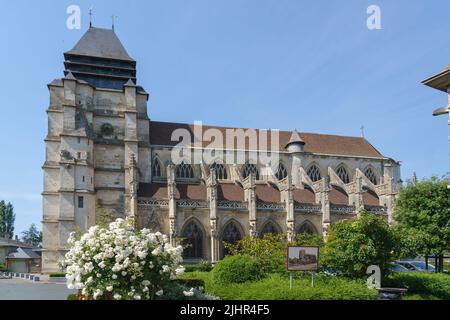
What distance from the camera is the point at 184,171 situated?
157ft

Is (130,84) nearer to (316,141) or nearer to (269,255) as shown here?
(316,141)

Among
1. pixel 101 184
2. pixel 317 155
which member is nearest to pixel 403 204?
pixel 317 155

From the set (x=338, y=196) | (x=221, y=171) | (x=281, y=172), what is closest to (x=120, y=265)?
(x=221, y=171)

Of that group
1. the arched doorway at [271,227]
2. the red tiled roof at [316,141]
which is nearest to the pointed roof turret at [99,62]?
the red tiled roof at [316,141]

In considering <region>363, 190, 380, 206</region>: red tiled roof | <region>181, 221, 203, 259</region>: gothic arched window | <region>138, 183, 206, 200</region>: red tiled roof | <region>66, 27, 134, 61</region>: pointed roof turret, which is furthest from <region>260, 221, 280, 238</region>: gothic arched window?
<region>66, 27, 134, 61</region>: pointed roof turret

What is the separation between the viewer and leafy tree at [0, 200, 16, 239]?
87312 millimetres

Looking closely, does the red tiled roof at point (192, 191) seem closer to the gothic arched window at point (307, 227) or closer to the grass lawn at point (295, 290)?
the gothic arched window at point (307, 227)

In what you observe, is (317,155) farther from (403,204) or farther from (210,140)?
(403,204)

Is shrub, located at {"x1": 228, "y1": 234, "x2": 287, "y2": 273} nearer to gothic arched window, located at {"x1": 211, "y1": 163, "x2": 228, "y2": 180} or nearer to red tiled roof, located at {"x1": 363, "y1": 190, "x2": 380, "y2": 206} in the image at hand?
gothic arched window, located at {"x1": 211, "y1": 163, "x2": 228, "y2": 180}

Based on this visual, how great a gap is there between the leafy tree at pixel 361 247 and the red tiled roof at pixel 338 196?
970 inches

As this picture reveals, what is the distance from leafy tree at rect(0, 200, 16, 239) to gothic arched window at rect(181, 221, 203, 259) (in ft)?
185

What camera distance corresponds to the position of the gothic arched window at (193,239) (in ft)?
137

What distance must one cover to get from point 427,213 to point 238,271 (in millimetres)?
18931
